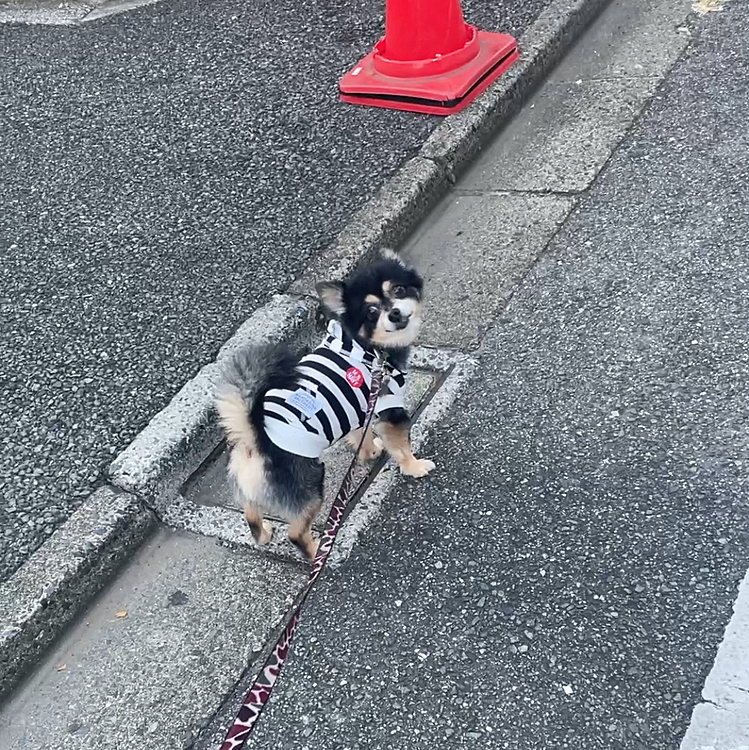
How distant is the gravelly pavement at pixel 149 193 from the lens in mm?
3047

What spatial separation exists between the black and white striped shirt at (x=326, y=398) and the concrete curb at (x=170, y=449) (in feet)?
1.98

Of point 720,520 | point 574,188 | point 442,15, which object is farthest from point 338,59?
point 720,520

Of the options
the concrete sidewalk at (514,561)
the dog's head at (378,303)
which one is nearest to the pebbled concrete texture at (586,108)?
the concrete sidewalk at (514,561)

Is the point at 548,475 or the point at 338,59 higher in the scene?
the point at 338,59

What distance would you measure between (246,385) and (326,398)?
10.5 inches

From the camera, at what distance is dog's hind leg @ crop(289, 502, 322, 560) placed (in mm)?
2494

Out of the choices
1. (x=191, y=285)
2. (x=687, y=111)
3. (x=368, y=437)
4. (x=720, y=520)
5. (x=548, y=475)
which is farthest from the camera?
(x=687, y=111)

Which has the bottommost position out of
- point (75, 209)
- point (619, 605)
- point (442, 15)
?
point (619, 605)

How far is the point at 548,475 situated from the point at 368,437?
0.62 meters

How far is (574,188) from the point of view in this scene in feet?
13.3

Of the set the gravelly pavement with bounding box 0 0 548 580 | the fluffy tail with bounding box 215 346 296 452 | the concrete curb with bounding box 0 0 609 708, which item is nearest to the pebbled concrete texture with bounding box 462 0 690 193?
the concrete curb with bounding box 0 0 609 708

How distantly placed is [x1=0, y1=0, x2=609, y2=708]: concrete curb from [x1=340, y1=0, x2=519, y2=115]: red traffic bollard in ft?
0.55

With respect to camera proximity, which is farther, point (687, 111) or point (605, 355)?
point (687, 111)

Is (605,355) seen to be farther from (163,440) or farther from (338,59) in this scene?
(338,59)
